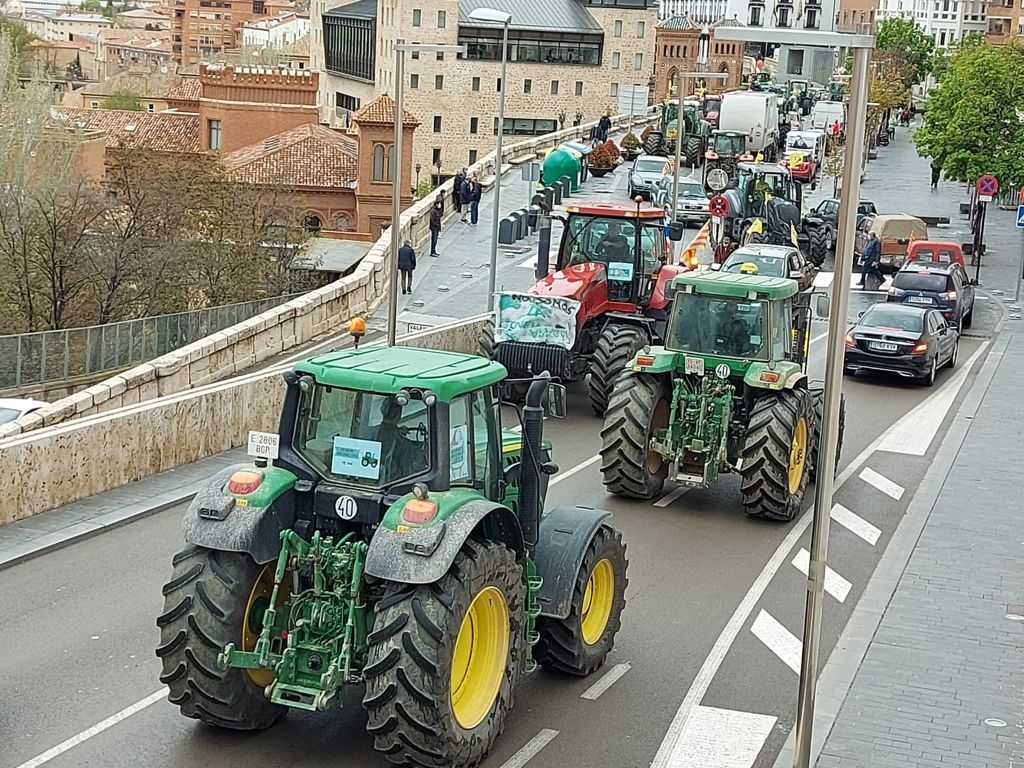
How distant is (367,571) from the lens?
938 centimetres

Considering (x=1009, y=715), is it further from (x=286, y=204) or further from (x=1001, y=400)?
(x=286, y=204)

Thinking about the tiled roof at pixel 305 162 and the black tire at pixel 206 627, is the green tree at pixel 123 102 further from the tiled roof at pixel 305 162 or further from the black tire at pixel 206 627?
the black tire at pixel 206 627

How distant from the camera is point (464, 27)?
114 meters

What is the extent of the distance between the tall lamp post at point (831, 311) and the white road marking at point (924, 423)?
12640 millimetres

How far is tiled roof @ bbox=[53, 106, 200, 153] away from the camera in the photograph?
91.5 meters

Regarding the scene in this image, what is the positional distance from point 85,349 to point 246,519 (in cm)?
2127

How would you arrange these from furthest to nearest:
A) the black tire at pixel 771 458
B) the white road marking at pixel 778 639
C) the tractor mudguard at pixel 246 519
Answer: the black tire at pixel 771 458
the white road marking at pixel 778 639
the tractor mudguard at pixel 246 519

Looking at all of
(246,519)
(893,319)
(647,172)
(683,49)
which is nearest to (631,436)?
(246,519)

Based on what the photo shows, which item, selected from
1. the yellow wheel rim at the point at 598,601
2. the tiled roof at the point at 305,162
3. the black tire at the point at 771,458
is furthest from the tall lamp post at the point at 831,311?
the tiled roof at the point at 305,162

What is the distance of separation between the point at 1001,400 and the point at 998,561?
1110cm

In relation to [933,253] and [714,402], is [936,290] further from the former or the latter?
[714,402]

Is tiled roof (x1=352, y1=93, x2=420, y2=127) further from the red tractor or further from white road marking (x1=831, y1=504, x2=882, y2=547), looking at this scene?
white road marking (x1=831, y1=504, x2=882, y2=547)

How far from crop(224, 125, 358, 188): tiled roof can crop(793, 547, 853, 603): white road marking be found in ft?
197

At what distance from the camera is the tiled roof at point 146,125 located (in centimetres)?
9154
